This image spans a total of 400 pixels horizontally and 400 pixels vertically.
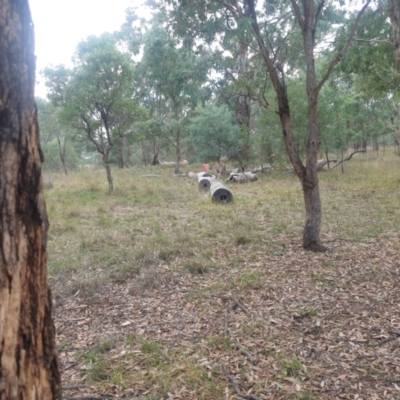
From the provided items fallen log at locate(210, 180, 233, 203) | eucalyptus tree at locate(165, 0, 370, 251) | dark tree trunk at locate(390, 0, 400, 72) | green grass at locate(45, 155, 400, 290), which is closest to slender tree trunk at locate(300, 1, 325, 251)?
eucalyptus tree at locate(165, 0, 370, 251)

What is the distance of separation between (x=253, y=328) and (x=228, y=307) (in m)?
0.56

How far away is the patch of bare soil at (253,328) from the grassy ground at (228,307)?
0.05ft

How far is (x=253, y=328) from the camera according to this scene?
3918 mm

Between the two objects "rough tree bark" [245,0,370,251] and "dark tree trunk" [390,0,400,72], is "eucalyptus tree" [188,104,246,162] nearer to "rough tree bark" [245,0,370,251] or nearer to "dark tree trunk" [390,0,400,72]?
"rough tree bark" [245,0,370,251]

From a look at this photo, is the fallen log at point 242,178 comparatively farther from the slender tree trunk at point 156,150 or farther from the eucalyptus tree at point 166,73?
the slender tree trunk at point 156,150

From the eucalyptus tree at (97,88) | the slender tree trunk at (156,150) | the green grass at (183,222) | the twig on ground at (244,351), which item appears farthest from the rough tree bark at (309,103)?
the slender tree trunk at (156,150)

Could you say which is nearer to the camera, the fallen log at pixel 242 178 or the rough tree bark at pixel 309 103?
the rough tree bark at pixel 309 103

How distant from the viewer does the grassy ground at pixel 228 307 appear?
313 centimetres

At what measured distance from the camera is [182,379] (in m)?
3.12

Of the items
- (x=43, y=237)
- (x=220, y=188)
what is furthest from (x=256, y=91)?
(x=43, y=237)

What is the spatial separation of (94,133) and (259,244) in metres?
9.68

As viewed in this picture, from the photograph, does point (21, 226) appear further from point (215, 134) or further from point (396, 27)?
point (215, 134)

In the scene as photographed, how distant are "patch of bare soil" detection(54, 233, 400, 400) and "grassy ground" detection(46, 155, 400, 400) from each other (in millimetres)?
14

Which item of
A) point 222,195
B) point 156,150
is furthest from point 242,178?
point 156,150
